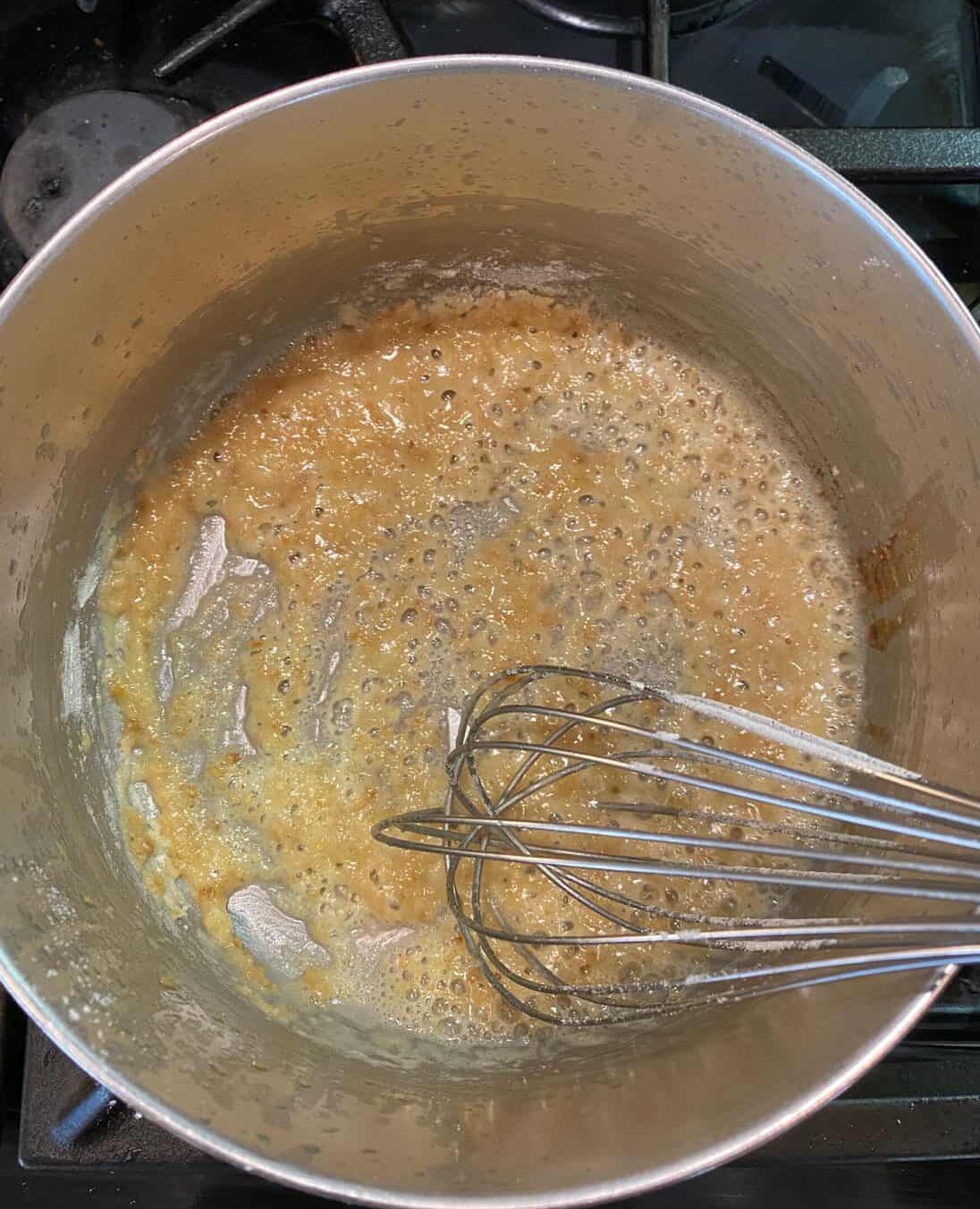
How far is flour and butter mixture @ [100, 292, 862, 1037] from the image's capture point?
2.41 feet

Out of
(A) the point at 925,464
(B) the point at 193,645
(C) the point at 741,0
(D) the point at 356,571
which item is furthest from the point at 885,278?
(B) the point at 193,645

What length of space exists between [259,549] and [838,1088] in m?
0.53

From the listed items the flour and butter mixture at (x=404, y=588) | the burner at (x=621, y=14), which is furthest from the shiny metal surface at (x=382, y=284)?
the burner at (x=621, y=14)

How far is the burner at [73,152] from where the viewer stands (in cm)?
71

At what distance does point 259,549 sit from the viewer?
769 millimetres

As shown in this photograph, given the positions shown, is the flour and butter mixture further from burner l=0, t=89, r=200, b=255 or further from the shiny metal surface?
burner l=0, t=89, r=200, b=255

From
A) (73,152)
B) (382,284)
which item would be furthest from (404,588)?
(73,152)

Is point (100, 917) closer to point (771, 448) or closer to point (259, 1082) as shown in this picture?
point (259, 1082)

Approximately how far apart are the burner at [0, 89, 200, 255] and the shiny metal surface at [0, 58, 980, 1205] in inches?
4.8

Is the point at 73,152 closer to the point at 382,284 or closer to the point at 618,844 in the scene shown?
the point at 382,284

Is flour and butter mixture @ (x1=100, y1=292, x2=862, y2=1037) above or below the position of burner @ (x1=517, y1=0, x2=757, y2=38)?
below

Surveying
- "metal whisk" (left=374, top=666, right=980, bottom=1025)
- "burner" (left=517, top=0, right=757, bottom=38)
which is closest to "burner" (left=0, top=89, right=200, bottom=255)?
"burner" (left=517, top=0, right=757, bottom=38)

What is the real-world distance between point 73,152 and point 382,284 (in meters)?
0.24

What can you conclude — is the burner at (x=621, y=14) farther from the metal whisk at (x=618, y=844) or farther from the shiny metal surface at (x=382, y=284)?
the metal whisk at (x=618, y=844)
